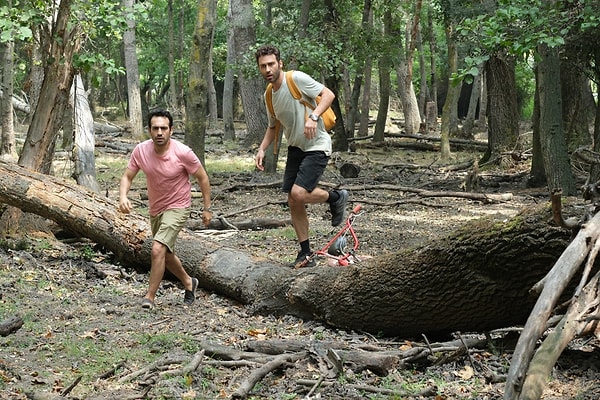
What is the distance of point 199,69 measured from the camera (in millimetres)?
15008

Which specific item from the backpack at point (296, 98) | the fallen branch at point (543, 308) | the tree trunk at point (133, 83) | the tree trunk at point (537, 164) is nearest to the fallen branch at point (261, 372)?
the fallen branch at point (543, 308)

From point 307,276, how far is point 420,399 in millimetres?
2371

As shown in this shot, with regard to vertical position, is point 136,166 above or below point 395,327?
above

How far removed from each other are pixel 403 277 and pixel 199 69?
33.2 ft

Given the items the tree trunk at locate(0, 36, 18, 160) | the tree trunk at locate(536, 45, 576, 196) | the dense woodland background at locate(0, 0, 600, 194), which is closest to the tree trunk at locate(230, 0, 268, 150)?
the dense woodland background at locate(0, 0, 600, 194)

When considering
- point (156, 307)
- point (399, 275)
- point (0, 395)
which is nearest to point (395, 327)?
point (399, 275)

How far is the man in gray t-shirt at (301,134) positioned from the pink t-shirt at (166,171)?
2.48 ft

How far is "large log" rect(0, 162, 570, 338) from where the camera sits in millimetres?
4957

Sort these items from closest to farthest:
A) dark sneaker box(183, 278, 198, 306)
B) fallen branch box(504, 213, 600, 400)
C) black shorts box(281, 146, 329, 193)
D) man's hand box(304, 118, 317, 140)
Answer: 1. fallen branch box(504, 213, 600, 400)
2. man's hand box(304, 118, 317, 140)
3. black shorts box(281, 146, 329, 193)
4. dark sneaker box(183, 278, 198, 306)

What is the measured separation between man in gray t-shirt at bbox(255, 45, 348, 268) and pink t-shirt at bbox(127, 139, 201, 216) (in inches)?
29.7

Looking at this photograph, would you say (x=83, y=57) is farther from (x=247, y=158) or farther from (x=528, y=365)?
(x=247, y=158)

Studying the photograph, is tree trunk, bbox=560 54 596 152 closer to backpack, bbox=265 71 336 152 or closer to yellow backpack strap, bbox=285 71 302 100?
backpack, bbox=265 71 336 152

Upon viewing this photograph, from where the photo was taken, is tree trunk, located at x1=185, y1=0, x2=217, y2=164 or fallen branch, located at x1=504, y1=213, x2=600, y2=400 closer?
fallen branch, located at x1=504, y1=213, x2=600, y2=400

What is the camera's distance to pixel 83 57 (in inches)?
343
